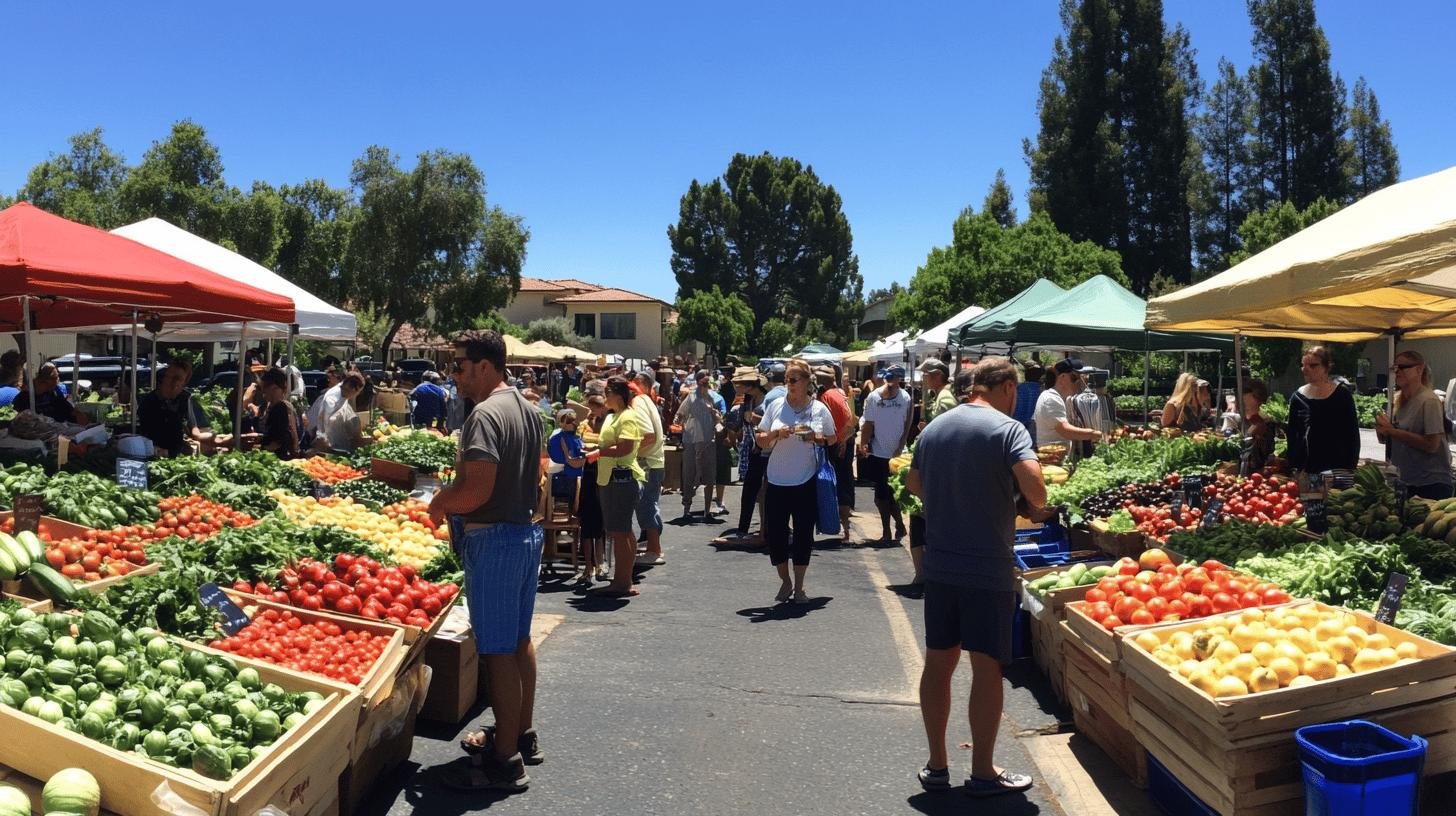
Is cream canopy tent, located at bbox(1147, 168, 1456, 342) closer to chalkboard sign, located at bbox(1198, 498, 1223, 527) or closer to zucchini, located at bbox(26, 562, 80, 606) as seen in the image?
chalkboard sign, located at bbox(1198, 498, 1223, 527)

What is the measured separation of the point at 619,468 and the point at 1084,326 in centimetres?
723

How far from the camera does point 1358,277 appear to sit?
5.48 metres

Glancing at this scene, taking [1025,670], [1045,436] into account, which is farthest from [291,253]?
[1025,670]

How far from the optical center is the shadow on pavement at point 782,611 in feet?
27.3

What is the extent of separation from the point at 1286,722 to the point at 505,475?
130 inches

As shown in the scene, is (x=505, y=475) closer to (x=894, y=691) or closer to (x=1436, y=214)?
(x=894, y=691)

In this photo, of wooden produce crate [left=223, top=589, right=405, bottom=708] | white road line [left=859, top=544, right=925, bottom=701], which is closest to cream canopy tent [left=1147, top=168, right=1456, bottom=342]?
white road line [left=859, top=544, right=925, bottom=701]

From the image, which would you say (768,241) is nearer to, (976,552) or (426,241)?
(426,241)

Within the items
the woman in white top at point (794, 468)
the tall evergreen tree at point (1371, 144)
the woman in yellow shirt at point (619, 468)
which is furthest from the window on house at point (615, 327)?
the woman in white top at point (794, 468)

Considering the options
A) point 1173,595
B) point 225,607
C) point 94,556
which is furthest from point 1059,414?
point 94,556

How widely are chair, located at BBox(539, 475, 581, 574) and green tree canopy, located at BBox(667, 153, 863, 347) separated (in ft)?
195

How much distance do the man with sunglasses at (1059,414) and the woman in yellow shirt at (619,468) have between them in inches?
172

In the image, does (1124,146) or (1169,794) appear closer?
(1169,794)

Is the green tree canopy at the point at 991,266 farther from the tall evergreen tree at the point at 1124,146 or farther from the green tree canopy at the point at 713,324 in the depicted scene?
the green tree canopy at the point at 713,324
